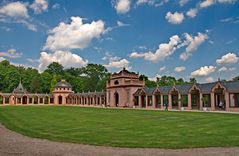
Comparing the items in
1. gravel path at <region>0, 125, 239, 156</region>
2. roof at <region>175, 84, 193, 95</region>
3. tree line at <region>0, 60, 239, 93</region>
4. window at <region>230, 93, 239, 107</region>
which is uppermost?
tree line at <region>0, 60, 239, 93</region>

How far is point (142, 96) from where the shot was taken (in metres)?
58.2

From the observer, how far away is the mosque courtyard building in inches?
1604

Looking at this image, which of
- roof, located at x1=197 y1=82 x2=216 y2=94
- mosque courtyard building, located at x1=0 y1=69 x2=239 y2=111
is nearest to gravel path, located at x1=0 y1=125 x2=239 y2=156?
mosque courtyard building, located at x1=0 y1=69 x2=239 y2=111

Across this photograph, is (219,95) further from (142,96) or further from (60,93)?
(60,93)

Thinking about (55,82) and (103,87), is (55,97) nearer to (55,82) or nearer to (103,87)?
(55,82)

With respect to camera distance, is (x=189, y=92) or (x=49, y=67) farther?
(x=49, y=67)

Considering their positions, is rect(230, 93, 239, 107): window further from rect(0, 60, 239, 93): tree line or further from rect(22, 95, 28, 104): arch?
rect(22, 95, 28, 104): arch

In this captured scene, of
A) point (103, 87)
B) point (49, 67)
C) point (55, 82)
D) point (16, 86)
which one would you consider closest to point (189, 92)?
point (103, 87)

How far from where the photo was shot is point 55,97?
95.2 metres

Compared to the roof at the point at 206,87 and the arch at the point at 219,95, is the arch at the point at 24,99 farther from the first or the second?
the arch at the point at 219,95

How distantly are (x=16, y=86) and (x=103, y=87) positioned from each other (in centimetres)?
3409

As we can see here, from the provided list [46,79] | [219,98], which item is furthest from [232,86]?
[46,79]

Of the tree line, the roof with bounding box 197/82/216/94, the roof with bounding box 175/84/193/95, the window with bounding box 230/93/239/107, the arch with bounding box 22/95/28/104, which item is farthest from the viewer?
the tree line

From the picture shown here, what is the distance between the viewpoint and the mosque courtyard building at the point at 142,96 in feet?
134
